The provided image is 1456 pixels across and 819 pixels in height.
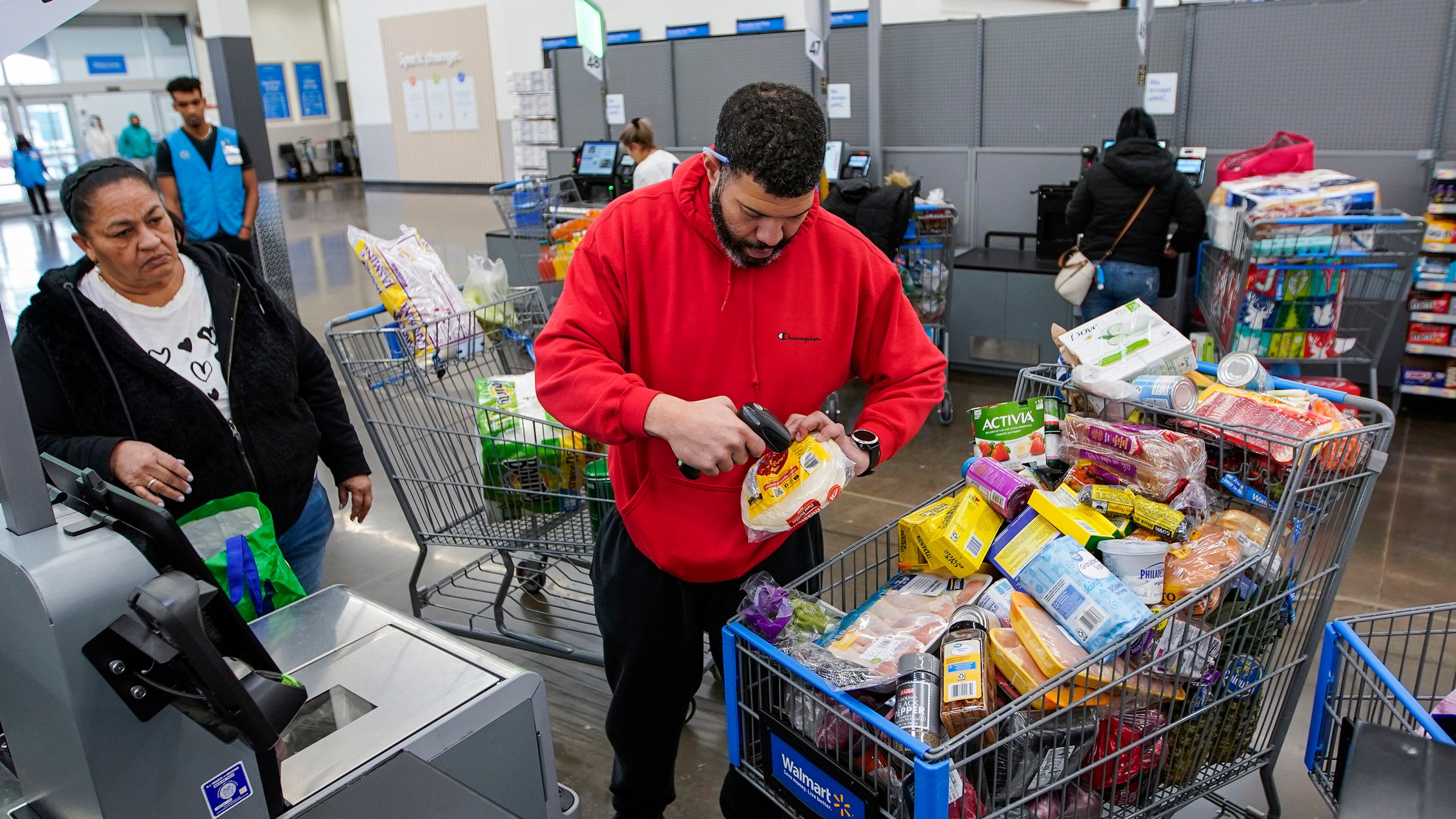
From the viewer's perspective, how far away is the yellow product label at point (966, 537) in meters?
1.74

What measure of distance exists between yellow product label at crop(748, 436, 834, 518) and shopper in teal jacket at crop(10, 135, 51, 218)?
60.8 feet

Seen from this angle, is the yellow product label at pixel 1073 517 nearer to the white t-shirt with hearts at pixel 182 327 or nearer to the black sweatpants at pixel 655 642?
the black sweatpants at pixel 655 642

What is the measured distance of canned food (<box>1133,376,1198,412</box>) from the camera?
78.7 inches

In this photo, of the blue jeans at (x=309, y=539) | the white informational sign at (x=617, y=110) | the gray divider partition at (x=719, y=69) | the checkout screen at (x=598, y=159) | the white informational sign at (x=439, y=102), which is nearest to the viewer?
the blue jeans at (x=309, y=539)

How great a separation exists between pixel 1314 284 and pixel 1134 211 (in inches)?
38.0

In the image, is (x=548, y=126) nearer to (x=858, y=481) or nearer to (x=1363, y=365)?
(x=858, y=481)

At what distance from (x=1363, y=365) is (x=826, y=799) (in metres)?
5.26

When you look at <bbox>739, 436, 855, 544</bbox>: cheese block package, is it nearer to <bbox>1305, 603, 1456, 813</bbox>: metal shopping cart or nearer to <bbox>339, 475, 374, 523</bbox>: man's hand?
<bbox>1305, 603, 1456, 813</bbox>: metal shopping cart

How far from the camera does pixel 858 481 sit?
467 cm

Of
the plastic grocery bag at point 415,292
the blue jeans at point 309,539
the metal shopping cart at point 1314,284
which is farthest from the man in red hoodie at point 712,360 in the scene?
the metal shopping cart at point 1314,284

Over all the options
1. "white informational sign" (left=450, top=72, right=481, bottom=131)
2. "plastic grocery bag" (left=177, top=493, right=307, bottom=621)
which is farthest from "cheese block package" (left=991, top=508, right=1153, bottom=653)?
"white informational sign" (left=450, top=72, right=481, bottom=131)

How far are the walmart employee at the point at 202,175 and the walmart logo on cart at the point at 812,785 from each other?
619cm

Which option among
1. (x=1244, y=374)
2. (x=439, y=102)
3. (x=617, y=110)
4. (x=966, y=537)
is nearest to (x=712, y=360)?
(x=966, y=537)

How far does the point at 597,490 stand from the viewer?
2.81 metres
